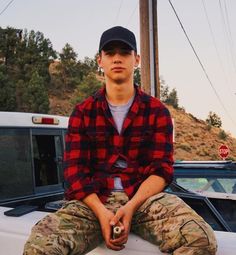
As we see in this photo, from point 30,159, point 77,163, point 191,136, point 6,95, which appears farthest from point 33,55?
point 77,163

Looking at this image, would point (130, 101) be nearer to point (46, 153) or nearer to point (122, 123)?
point (122, 123)

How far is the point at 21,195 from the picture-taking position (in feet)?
11.6

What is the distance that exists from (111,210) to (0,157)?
1.48 m

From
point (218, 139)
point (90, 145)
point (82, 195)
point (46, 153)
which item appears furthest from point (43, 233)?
point (218, 139)

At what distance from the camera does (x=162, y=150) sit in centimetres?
233

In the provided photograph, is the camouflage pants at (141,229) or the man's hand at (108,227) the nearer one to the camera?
the camouflage pants at (141,229)

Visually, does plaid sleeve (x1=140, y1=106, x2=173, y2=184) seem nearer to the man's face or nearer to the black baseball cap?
the man's face

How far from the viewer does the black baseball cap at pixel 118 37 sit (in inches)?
92.4

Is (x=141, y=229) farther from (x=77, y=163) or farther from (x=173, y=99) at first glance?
(x=173, y=99)

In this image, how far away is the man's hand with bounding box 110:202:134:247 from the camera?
6.57 feet

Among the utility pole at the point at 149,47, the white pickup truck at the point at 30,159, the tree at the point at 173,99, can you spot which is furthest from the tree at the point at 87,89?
the white pickup truck at the point at 30,159

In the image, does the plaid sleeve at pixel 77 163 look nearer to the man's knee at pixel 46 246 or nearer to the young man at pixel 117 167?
the young man at pixel 117 167

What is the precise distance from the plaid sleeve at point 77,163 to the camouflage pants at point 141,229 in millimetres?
71

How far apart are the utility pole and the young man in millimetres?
6791
